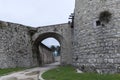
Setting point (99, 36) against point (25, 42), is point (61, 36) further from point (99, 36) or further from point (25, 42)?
point (99, 36)

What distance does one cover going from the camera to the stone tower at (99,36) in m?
13.4

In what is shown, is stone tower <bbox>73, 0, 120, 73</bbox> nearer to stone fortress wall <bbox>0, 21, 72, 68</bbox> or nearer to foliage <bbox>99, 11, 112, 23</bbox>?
foliage <bbox>99, 11, 112, 23</bbox>

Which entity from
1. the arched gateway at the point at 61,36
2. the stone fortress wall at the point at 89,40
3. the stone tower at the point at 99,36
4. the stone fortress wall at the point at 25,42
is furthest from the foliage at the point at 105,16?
the arched gateway at the point at 61,36

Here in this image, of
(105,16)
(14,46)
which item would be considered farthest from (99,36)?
(14,46)

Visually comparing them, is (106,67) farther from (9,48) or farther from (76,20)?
(9,48)

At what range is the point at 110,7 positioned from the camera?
13.8 meters

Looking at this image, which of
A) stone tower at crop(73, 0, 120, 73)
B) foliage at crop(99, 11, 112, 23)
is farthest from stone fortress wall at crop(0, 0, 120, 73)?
foliage at crop(99, 11, 112, 23)

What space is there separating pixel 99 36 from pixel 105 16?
3.58ft

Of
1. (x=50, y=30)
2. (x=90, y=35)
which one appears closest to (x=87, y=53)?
(x=90, y=35)

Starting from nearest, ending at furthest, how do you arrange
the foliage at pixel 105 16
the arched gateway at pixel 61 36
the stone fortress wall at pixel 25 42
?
the foliage at pixel 105 16 → the stone fortress wall at pixel 25 42 → the arched gateway at pixel 61 36

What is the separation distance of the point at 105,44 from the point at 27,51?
34.7 ft

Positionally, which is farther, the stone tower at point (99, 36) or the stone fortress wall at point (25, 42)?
the stone fortress wall at point (25, 42)

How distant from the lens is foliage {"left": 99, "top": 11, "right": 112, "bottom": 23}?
45.1ft

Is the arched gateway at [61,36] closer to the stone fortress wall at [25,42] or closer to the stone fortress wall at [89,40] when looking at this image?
the stone fortress wall at [25,42]
